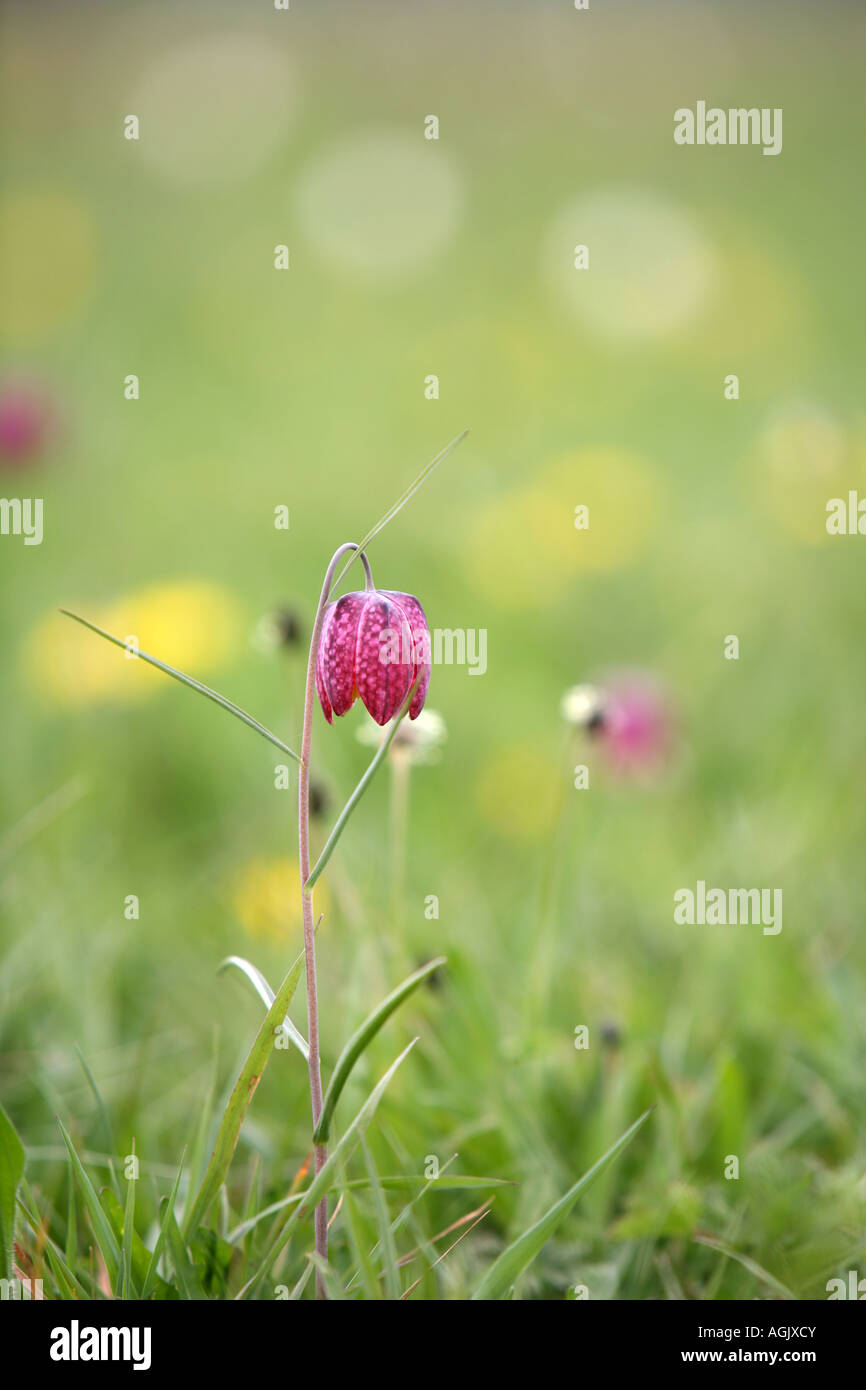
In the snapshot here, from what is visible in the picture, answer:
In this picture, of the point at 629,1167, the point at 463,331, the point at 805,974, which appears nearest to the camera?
the point at 629,1167

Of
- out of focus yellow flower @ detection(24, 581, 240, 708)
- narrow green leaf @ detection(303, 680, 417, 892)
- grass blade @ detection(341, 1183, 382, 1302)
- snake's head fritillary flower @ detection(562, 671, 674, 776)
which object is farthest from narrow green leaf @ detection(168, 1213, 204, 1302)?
out of focus yellow flower @ detection(24, 581, 240, 708)

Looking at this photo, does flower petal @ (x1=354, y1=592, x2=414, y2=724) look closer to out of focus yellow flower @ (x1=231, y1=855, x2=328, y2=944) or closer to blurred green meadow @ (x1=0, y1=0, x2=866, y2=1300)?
blurred green meadow @ (x1=0, y1=0, x2=866, y2=1300)

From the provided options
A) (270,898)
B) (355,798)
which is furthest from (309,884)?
(270,898)

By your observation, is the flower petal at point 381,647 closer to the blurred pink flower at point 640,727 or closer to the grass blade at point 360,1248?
the grass blade at point 360,1248

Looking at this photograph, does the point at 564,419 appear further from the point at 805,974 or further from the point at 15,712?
the point at 805,974

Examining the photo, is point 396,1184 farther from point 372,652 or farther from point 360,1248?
point 372,652

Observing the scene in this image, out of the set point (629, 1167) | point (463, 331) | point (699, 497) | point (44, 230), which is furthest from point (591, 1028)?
point (44, 230)

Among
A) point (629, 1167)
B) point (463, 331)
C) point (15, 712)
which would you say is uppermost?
point (463, 331)
